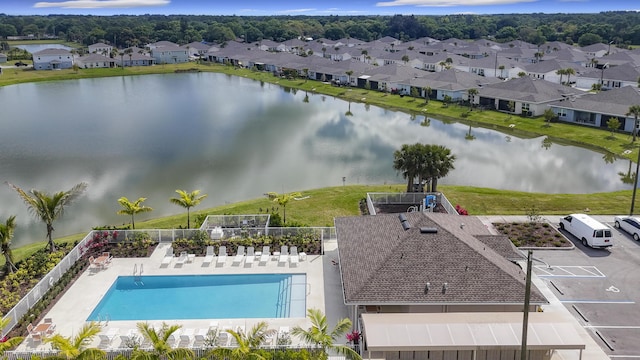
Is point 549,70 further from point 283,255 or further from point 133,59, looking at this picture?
point 133,59

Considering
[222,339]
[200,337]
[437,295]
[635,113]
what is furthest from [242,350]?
[635,113]

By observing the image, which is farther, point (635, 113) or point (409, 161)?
point (635, 113)

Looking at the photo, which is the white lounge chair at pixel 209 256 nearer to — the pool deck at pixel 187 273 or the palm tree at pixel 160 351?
the pool deck at pixel 187 273

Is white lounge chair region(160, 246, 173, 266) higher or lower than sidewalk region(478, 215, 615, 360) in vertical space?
higher

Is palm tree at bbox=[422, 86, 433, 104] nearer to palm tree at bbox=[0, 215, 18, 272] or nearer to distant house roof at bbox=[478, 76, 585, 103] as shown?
distant house roof at bbox=[478, 76, 585, 103]

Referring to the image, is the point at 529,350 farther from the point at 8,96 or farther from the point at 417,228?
the point at 8,96

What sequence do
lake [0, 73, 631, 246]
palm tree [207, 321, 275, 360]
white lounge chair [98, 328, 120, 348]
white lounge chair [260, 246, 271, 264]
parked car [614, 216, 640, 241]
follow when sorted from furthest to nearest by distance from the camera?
lake [0, 73, 631, 246] → parked car [614, 216, 640, 241] → white lounge chair [260, 246, 271, 264] → white lounge chair [98, 328, 120, 348] → palm tree [207, 321, 275, 360]

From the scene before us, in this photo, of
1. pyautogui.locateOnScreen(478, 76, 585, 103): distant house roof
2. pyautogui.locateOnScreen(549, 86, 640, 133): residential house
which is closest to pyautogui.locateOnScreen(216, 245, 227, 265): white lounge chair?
pyautogui.locateOnScreen(549, 86, 640, 133): residential house
